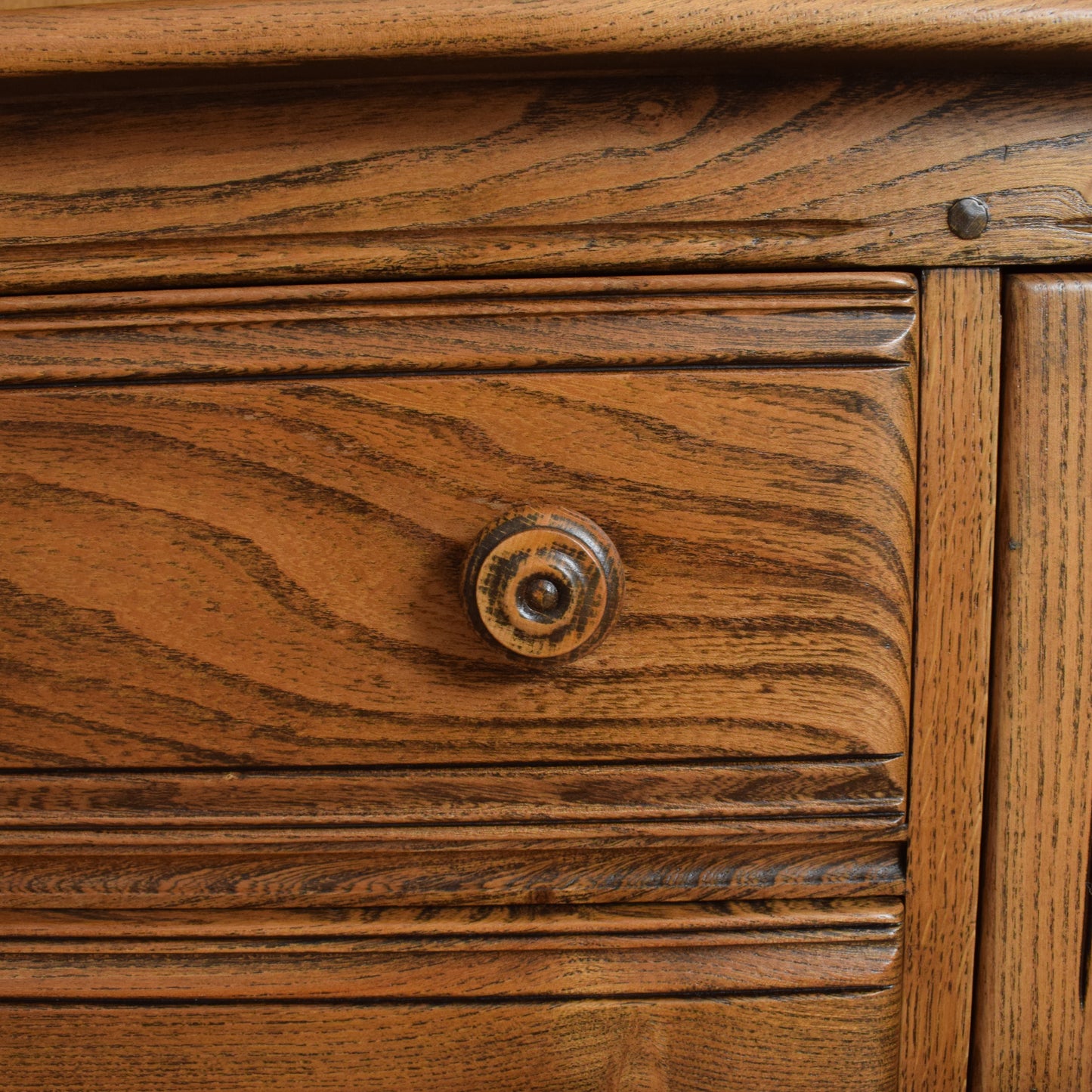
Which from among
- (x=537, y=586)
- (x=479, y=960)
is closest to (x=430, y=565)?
(x=537, y=586)

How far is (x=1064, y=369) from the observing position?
299 millimetres

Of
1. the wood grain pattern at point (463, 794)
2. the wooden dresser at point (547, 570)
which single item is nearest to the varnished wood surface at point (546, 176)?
the wooden dresser at point (547, 570)

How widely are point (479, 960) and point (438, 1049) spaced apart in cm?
4

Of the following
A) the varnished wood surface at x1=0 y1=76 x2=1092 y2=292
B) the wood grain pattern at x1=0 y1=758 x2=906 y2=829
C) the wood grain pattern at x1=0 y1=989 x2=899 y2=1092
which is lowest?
the wood grain pattern at x1=0 y1=989 x2=899 y2=1092

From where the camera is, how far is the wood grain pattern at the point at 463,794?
1.04ft

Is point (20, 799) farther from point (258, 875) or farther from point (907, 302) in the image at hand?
point (907, 302)

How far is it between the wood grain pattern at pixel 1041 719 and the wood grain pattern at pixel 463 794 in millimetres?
48

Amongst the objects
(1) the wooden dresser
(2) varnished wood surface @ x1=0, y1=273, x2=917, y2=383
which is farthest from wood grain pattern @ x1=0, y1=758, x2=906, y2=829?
(2) varnished wood surface @ x1=0, y1=273, x2=917, y2=383

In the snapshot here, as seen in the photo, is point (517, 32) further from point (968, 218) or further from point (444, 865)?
point (444, 865)

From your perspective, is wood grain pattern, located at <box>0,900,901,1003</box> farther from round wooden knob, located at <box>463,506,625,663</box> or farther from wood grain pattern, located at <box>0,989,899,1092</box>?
round wooden knob, located at <box>463,506,625,663</box>

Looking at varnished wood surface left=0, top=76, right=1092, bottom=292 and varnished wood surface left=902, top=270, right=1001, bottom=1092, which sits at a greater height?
varnished wood surface left=0, top=76, right=1092, bottom=292

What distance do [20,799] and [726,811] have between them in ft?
0.86

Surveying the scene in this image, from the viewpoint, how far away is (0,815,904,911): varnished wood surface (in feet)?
1.06

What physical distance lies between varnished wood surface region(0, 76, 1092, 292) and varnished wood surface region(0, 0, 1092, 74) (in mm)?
23
